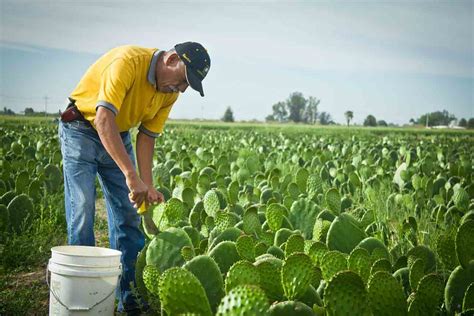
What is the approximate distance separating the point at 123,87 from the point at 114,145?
0.37m

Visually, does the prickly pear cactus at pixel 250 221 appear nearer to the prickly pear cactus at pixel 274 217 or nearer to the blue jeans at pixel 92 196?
the prickly pear cactus at pixel 274 217

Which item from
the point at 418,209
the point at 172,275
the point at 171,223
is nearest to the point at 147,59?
the point at 171,223

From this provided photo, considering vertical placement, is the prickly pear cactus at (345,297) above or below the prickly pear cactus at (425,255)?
above

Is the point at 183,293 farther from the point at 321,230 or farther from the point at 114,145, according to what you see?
the point at 321,230

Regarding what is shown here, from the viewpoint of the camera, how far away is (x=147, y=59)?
3646 millimetres

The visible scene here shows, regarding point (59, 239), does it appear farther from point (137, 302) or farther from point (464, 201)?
point (464, 201)

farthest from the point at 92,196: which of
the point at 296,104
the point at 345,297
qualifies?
the point at 296,104

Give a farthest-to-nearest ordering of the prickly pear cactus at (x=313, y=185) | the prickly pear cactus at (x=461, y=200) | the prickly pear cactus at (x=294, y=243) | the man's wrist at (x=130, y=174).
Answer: the prickly pear cactus at (x=313, y=185) → the prickly pear cactus at (x=461, y=200) → the man's wrist at (x=130, y=174) → the prickly pear cactus at (x=294, y=243)

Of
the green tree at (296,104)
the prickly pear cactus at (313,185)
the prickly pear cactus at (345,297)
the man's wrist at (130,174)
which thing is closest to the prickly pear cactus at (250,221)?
the man's wrist at (130,174)

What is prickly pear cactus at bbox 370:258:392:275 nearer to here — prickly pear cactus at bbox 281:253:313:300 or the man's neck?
prickly pear cactus at bbox 281:253:313:300

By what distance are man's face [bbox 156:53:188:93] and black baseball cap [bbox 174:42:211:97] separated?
0.20 feet

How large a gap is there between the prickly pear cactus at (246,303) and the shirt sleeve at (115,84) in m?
1.79

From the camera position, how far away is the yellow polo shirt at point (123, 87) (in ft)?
11.3

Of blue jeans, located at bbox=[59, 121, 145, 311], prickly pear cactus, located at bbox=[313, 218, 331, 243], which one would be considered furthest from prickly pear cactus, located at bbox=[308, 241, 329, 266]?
blue jeans, located at bbox=[59, 121, 145, 311]
